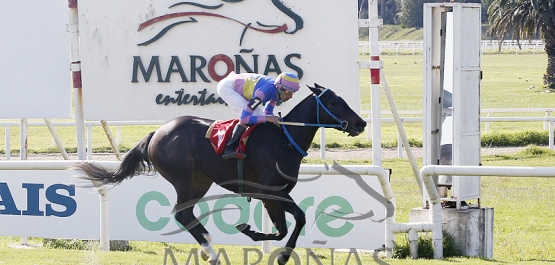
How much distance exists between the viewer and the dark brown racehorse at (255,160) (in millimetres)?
6402

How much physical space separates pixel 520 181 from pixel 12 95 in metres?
7.96

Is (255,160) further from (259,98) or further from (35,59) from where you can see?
(35,59)

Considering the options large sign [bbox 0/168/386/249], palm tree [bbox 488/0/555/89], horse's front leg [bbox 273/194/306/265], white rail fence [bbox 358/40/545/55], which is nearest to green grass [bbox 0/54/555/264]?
large sign [bbox 0/168/386/249]

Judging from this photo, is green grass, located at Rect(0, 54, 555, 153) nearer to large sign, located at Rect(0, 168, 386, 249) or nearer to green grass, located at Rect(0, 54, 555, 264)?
green grass, located at Rect(0, 54, 555, 264)

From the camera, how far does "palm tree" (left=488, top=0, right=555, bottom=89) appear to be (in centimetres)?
2595

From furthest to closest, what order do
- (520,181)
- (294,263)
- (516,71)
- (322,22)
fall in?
(516,71) → (520,181) → (322,22) → (294,263)

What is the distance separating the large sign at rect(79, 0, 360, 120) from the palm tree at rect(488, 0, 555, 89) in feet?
62.5

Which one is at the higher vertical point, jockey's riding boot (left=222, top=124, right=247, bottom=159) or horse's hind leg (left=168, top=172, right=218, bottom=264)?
jockey's riding boot (left=222, top=124, right=247, bottom=159)

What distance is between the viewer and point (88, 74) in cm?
846

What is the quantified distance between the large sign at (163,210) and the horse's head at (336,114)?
1.06 m

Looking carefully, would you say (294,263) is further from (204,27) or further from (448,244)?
(204,27)

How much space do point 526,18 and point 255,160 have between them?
2244 centimetres

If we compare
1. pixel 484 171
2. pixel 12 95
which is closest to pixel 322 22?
pixel 484 171

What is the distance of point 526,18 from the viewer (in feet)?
89.7
